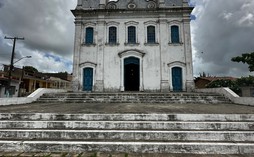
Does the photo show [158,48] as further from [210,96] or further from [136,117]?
[136,117]

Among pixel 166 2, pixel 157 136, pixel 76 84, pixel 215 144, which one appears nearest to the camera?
pixel 215 144

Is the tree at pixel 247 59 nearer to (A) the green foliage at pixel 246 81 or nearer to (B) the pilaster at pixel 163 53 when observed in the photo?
(A) the green foliage at pixel 246 81

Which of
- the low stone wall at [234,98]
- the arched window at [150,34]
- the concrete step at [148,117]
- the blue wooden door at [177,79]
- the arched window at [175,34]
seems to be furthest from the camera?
the arched window at [150,34]

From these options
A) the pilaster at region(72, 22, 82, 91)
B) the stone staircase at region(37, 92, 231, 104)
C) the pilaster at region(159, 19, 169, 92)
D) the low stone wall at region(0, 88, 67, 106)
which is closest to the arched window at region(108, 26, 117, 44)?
the pilaster at region(72, 22, 82, 91)

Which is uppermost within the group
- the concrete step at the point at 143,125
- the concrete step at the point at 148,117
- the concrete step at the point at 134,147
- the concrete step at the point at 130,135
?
the concrete step at the point at 148,117

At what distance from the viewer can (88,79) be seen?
15.1m

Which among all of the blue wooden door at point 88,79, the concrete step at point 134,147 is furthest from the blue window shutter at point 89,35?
the concrete step at point 134,147

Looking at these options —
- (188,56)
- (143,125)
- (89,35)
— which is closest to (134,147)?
(143,125)

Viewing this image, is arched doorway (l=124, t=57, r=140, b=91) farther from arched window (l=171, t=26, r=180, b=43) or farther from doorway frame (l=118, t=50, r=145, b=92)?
arched window (l=171, t=26, r=180, b=43)

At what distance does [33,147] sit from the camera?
3.53m

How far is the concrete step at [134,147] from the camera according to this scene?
11.3 ft

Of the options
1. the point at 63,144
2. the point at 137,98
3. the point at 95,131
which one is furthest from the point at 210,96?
the point at 63,144

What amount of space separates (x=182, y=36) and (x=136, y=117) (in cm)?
1252

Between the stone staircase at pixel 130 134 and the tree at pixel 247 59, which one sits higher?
the tree at pixel 247 59
